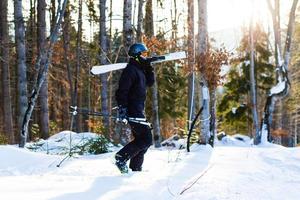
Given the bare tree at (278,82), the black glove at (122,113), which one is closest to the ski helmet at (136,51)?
the black glove at (122,113)

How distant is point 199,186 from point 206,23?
247 inches

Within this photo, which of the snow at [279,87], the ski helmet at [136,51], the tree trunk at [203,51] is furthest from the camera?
the snow at [279,87]

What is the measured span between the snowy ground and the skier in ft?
0.89

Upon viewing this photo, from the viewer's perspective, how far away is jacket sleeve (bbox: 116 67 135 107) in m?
6.48

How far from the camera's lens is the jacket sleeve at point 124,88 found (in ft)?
21.3

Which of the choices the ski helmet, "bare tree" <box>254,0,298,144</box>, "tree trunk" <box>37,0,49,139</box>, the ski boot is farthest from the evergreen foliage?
the ski boot

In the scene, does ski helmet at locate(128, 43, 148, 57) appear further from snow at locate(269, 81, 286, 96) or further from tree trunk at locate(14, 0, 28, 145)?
snow at locate(269, 81, 286, 96)

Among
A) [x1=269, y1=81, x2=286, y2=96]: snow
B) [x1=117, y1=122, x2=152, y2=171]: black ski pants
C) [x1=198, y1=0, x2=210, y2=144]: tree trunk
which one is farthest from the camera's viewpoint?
[x1=269, y1=81, x2=286, y2=96]: snow

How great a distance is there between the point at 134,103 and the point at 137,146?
1.96 ft

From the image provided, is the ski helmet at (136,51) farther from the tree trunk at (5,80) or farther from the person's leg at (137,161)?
the tree trunk at (5,80)

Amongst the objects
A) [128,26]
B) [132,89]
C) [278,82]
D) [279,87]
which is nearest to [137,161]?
[132,89]

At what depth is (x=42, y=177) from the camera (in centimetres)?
577

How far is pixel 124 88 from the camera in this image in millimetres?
6496

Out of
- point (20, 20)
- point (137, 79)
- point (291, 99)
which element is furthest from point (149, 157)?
point (291, 99)
